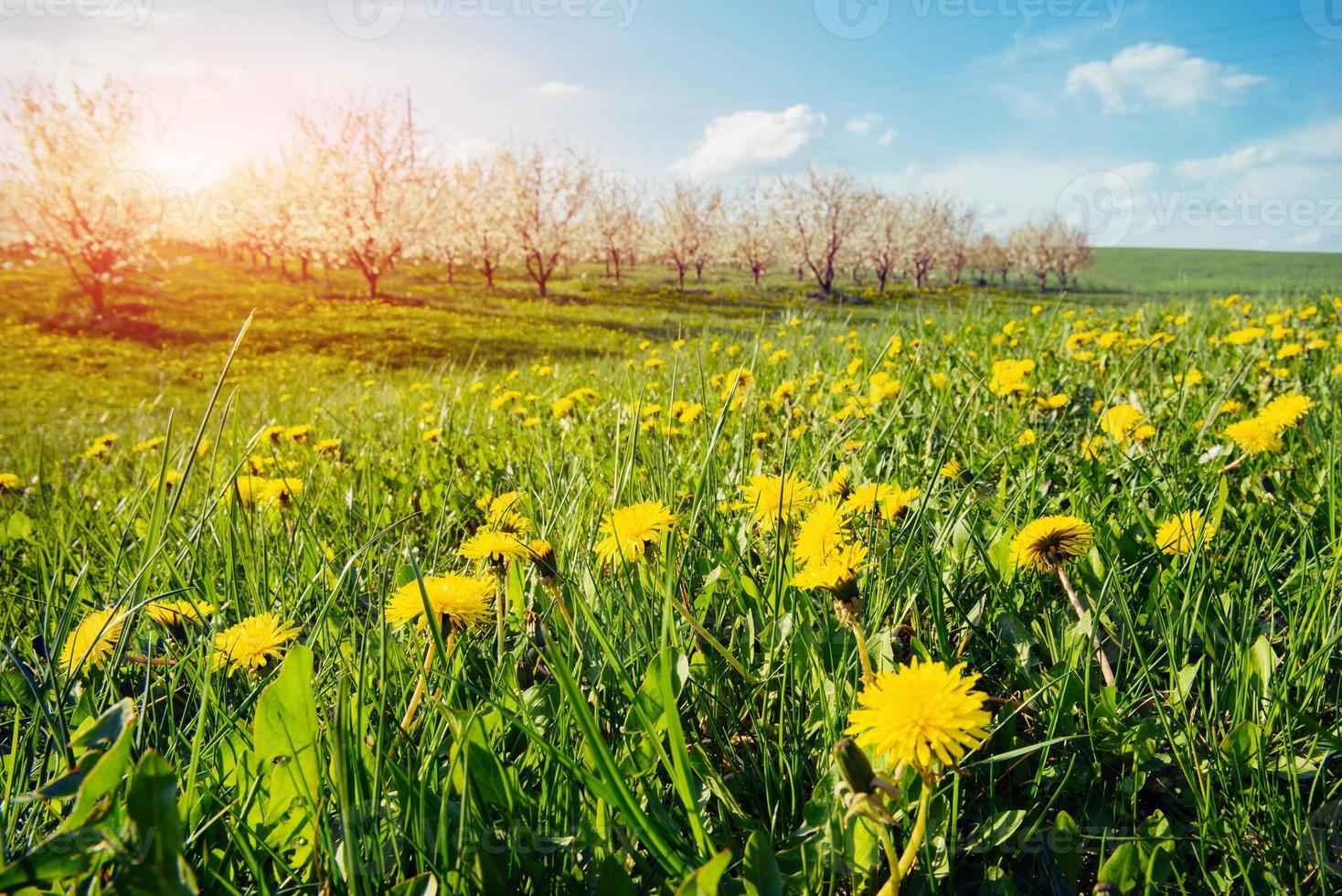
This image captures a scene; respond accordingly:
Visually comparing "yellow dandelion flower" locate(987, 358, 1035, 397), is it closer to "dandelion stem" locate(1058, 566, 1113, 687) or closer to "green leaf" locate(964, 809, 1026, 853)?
"dandelion stem" locate(1058, 566, 1113, 687)

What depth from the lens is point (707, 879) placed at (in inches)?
22.6

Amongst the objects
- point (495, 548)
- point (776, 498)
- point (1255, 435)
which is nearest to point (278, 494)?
point (495, 548)

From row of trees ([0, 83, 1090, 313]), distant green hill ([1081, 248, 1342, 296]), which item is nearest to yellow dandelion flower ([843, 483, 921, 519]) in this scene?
row of trees ([0, 83, 1090, 313])

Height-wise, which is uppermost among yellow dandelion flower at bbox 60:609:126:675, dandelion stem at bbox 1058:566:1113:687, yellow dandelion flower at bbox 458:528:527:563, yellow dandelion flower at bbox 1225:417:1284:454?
yellow dandelion flower at bbox 1225:417:1284:454

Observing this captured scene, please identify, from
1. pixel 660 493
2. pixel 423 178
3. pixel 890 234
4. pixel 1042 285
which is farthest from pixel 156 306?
pixel 1042 285

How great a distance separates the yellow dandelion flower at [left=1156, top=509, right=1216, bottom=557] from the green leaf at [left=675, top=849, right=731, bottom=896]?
2.81 ft

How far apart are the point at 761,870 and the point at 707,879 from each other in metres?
0.12

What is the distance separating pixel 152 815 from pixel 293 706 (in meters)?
0.24

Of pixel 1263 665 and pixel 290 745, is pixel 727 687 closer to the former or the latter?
pixel 290 745

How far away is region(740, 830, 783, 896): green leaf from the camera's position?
2.18ft

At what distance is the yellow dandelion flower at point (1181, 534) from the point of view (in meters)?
1.06

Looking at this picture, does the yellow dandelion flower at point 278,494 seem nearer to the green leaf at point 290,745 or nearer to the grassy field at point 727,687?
the grassy field at point 727,687

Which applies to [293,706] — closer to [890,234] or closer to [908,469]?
[908,469]

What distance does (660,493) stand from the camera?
1.55 metres
